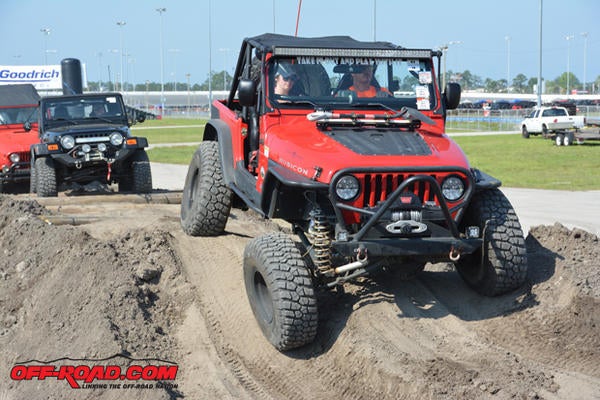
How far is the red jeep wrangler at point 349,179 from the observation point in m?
5.87

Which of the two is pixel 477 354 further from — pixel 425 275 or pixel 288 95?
pixel 288 95

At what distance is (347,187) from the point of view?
5.89 metres

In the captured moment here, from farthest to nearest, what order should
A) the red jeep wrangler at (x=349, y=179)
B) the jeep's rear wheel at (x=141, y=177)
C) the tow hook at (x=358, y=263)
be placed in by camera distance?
1. the jeep's rear wheel at (x=141, y=177)
2. the red jeep wrangler at (x=349, y=179)
3. the tow hook at (x=358, y=263)

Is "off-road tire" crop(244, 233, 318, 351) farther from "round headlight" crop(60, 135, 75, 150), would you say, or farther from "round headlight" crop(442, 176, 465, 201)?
"round headlight" crop(60, 135, 75, 150)

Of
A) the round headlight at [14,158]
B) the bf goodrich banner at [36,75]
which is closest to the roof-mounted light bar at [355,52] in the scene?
→ the round headlight at [14,158]

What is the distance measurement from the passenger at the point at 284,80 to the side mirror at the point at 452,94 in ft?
4.80

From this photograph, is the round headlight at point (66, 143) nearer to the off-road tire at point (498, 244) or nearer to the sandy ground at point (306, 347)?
the sandy ground at point (306, 347)

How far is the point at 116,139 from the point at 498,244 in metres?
8.61

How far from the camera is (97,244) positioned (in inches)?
300

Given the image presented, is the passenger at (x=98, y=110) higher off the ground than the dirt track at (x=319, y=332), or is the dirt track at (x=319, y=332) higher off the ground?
the passenger at (x=98, y=110)

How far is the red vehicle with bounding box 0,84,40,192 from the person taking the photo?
1543 centimetres

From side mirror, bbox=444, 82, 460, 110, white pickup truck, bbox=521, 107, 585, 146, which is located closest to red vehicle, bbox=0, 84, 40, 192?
side mirror, bbox=444, 82, 460, 110

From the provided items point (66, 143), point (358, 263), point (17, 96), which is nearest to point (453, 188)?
point (358, 263)

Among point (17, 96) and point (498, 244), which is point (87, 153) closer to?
point (17, 96)
